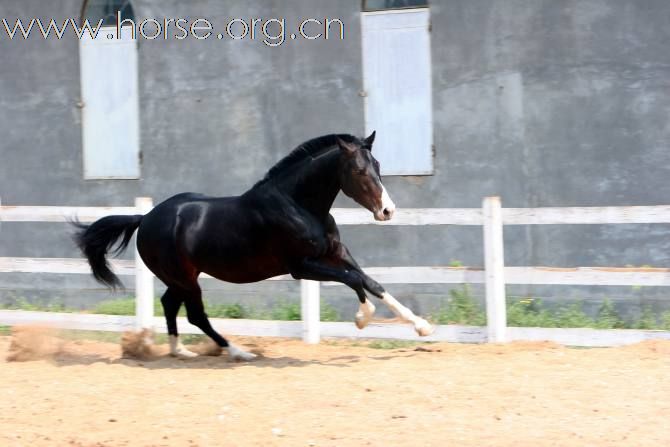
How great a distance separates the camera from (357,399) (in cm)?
671

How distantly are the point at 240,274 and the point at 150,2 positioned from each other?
5394 millimetres

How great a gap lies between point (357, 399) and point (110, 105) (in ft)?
24.4

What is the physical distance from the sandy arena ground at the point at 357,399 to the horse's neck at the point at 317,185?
1304 mm

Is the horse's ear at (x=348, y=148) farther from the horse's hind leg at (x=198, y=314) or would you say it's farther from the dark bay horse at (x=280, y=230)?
the horse's hind leg at (x=198, y=314)

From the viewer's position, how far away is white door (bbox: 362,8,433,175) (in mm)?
11484

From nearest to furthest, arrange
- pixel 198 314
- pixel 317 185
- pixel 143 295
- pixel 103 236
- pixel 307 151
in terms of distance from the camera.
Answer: pixel 317 185, pixel 307 151, pixel 198 314, pixel 103 236, pixel 143 295

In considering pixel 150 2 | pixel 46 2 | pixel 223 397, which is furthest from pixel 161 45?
pixel 223 397

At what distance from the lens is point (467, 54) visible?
436 inches

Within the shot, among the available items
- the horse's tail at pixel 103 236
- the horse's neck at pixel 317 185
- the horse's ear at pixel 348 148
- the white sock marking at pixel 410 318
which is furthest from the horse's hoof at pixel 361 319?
the horse's tail at pixel 103 236

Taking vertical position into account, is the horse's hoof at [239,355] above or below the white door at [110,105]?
below

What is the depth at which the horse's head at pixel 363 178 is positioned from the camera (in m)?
7.70

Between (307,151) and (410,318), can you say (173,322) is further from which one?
(410,318)

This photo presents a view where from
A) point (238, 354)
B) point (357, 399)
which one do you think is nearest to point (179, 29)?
point (238, 354)

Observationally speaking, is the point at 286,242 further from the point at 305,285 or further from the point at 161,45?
the point at 161,45
